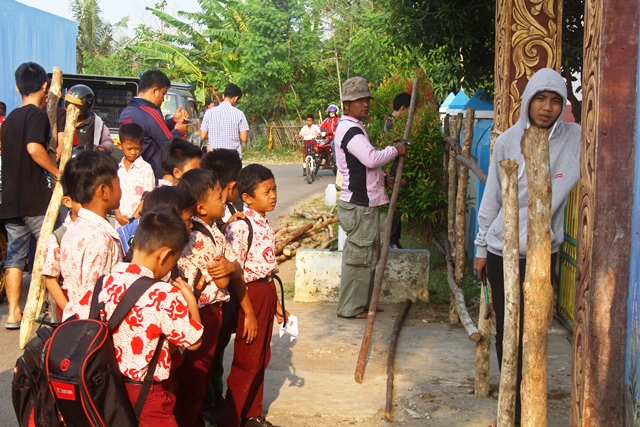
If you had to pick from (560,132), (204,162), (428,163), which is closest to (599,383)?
(560,132)

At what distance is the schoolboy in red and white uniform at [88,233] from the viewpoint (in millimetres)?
3490

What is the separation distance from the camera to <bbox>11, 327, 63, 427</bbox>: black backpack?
9.50 feet

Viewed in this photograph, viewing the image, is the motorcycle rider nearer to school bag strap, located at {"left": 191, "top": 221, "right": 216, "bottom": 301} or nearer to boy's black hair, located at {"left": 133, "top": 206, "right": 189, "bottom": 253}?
school bag strap, located at {"left": 191, "top": 221, "right": 216, "bottom": 301}

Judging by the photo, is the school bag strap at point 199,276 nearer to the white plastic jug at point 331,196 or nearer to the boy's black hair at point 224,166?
the boy's black hair at point 224,166

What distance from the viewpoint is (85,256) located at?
349 centimetres

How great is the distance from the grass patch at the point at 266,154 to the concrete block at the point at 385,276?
19367mm

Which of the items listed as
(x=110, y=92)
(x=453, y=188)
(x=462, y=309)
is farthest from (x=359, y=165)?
(x=110, y=92)

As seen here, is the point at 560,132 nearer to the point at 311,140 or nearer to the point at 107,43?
the point at 311,140

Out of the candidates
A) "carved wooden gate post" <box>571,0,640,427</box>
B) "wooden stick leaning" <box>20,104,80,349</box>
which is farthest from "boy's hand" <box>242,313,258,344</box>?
"wooden stick leaning" <box>20,104,80,349</box>

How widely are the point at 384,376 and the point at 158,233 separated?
288cm

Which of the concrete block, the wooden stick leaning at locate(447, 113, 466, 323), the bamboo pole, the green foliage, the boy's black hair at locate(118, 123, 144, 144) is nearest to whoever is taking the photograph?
the bamboo pole

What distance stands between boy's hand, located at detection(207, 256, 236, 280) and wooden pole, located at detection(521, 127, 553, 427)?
58.8 inches

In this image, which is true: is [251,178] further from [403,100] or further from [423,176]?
[403,100]

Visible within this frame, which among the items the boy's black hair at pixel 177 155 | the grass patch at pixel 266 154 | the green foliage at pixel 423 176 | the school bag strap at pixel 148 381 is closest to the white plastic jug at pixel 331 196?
the green foliage at pixel 423 176
